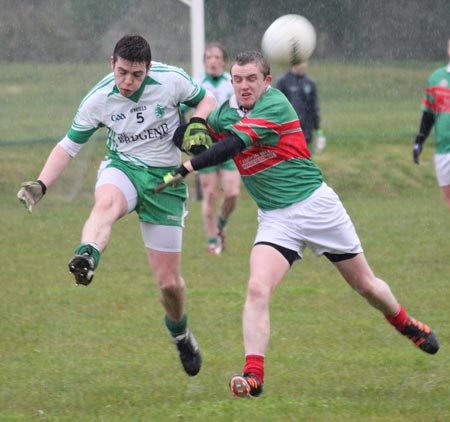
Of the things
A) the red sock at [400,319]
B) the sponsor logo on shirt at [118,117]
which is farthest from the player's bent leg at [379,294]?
the sponsor logo on shirt at [118,117]

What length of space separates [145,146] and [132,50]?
2.25 feet

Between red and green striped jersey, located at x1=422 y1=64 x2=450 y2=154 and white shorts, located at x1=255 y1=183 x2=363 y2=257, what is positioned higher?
white shorts, located at x1=255 y1=183 x2=363 y2=257

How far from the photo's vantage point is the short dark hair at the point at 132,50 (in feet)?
22.0

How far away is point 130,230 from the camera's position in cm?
1498

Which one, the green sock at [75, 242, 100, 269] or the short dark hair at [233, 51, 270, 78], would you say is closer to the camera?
the green sock at [75, 242, 100, 269]

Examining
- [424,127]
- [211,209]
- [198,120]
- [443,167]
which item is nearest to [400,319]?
[198,120]

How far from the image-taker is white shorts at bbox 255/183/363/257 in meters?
6.44

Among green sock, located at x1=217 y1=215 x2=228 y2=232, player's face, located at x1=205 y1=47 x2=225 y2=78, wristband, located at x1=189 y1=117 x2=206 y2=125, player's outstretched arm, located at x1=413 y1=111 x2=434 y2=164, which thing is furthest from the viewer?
green sock, located at x1=217 y1=215 x2=228 y2=232

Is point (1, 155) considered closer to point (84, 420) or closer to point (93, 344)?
point (93, 344)

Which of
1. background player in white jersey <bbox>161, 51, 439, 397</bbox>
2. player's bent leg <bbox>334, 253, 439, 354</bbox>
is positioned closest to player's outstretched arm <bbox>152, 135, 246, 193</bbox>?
background player in white jersey <bbox>161, 51, 439, 397</bbox>

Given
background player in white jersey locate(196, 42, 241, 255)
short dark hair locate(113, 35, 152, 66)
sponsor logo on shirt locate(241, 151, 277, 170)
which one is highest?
short dark hair locate(113, 35, 152, 66)

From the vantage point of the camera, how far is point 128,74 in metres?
6.80

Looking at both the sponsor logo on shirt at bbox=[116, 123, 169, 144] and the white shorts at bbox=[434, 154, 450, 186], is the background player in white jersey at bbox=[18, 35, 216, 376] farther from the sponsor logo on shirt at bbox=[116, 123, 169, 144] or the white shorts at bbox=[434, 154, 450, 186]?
the white shorts at bbox=[434, 154, 450, 186]

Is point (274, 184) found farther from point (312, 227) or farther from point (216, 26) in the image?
point (216, 26)
